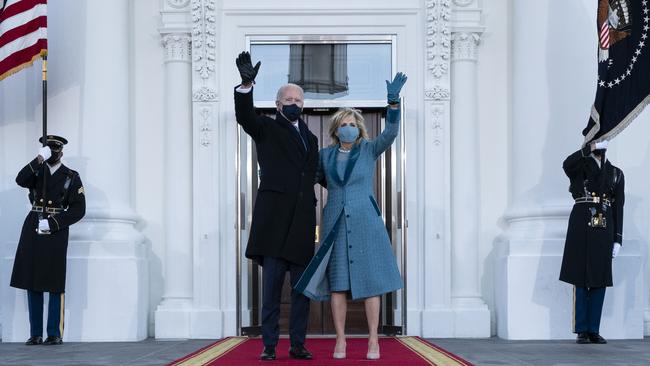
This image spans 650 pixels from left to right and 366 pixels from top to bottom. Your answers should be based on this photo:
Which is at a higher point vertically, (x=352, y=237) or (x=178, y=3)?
(x=178, y=3)

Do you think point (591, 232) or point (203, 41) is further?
point (203, 41)

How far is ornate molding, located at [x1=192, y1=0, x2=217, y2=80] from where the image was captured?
10625mm

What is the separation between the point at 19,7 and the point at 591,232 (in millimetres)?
5491

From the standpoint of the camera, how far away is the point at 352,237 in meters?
7.17

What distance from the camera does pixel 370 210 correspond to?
7238 millimetres

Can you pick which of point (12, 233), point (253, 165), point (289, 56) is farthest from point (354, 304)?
point (12, 233)

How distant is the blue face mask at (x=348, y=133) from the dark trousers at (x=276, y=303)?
0.94 metres

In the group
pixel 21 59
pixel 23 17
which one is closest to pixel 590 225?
pixel 21 59

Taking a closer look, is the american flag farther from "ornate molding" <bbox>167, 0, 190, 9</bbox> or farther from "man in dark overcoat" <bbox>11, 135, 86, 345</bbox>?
"ornate molding" <bbox>167, 0, 190, 9</bbox>

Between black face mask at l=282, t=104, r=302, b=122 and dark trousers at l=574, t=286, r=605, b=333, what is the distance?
10.7 feet

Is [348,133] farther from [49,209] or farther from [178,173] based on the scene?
[178,173]

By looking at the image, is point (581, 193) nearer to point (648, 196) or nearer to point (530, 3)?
point (648, 196)

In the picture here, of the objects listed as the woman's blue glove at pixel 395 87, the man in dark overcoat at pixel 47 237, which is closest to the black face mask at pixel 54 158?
the man in dark overcoat at pixel 47 237

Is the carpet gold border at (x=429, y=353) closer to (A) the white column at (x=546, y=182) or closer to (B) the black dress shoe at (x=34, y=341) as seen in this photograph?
(A) the white column at (x=546, y=182)
